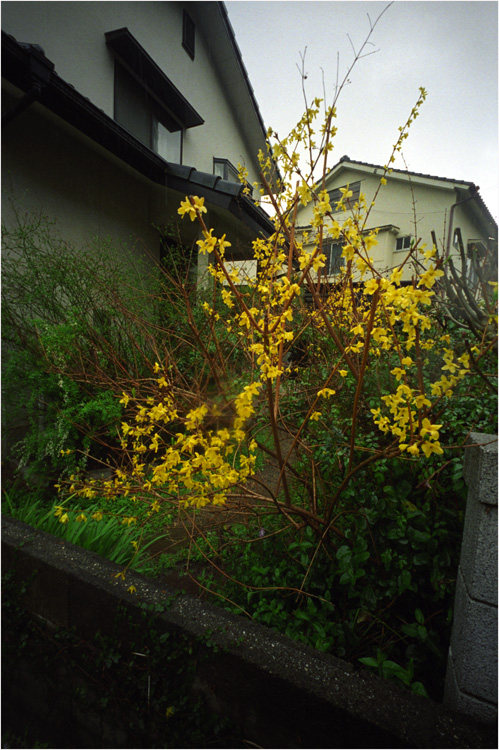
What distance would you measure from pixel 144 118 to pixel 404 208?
2815 millimetres

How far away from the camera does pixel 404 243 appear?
1432 millimetres

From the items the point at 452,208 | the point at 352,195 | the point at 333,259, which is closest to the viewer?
the point at 452,208

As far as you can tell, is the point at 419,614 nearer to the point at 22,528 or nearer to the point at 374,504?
the point at 374,504

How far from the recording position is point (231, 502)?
1.34 m

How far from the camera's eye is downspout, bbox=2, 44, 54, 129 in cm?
133

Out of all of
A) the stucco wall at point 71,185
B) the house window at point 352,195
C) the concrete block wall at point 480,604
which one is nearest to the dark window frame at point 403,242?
the house window at point 352,195

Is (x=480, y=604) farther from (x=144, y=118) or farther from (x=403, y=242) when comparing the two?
(x=144, y=118)

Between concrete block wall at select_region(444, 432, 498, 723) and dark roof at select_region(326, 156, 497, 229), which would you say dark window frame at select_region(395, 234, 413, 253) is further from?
concrete block wall at select_region(444, 432, 498, 723)

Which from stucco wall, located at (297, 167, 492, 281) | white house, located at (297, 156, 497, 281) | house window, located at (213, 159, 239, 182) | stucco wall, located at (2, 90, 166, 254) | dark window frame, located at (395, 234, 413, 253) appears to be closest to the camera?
white house, located at (297, 156, 497, 281)

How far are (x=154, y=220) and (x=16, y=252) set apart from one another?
1148mm

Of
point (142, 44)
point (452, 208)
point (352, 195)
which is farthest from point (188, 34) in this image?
point (452, 208)

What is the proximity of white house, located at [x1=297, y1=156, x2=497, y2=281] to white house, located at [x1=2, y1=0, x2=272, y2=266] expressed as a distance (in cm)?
48

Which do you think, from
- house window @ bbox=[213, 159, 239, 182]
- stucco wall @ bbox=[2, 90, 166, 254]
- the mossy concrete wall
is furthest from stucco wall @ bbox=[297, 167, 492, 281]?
house window @ bbox=[213, 159, 239, 182]

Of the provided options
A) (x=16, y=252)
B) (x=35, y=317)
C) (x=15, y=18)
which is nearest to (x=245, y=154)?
(x=15, y=18)
